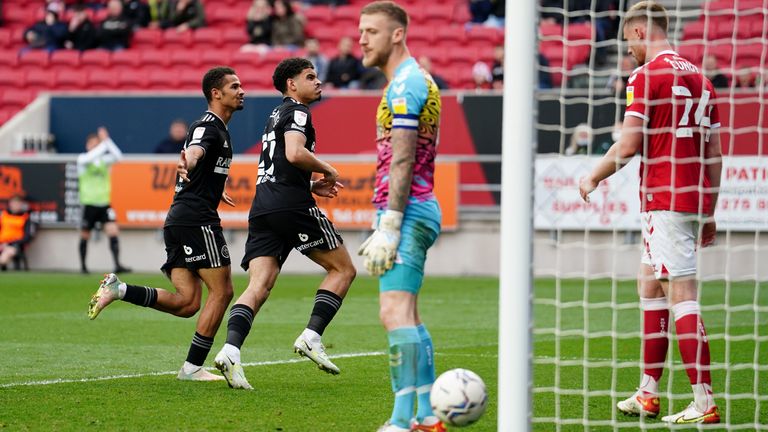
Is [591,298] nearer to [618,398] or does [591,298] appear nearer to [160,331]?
[160,331]

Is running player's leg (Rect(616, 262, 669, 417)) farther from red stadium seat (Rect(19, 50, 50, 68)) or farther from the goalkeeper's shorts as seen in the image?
red stadium seat (Rect(19, 50, 50, 68))

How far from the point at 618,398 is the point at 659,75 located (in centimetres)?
195

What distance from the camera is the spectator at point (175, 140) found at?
19.4 m

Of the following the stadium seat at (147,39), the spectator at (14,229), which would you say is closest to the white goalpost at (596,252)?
the stadium seat at (147,39)

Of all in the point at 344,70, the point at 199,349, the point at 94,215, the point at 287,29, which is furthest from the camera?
the point at 287,29

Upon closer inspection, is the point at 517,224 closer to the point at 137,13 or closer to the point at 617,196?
the point at 617,196

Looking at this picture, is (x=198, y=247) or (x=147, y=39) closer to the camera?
(x=198, y=247)

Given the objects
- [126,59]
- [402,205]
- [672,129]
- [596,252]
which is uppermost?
[126,59]

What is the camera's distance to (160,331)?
10.9 m

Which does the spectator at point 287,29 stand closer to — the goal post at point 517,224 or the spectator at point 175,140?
the spectator at point 175,140

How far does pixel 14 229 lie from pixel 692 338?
1501cm

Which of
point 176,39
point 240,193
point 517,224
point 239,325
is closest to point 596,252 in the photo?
point 240,193

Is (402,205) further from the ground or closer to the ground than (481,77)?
closer to the ground

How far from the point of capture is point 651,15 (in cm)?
649
